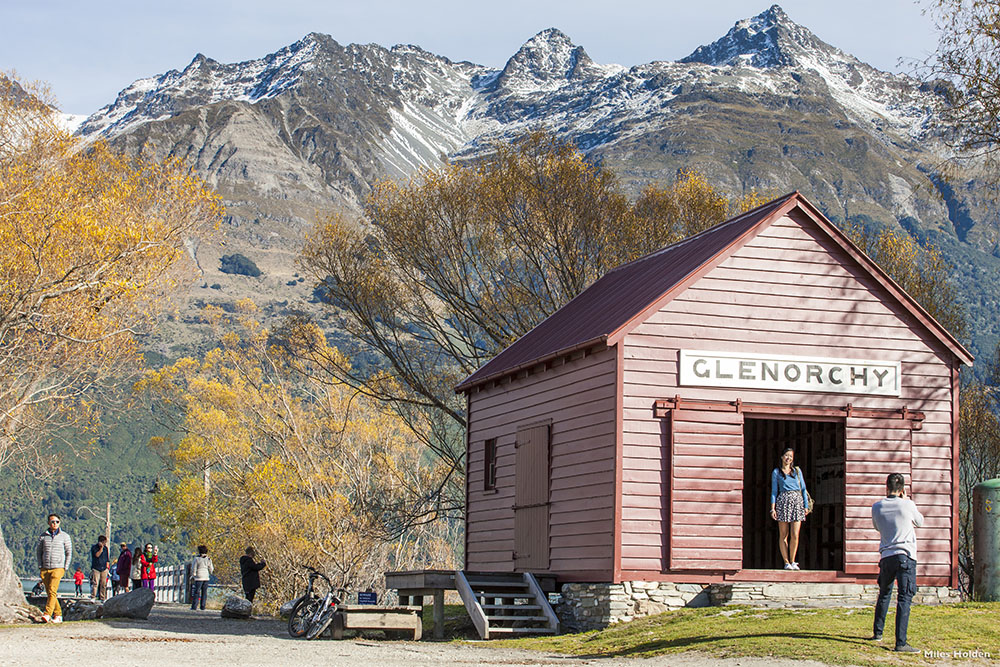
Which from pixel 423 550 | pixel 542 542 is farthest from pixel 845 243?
pixel 423 550

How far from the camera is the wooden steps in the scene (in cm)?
2061

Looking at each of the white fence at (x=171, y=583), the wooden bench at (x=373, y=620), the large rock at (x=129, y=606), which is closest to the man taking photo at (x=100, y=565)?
the large rock at (x=129, y=606)

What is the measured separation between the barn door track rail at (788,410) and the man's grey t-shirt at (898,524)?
5747mm

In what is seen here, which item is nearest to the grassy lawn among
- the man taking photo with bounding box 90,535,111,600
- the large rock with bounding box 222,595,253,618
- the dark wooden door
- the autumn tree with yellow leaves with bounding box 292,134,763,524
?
the dark wooden door

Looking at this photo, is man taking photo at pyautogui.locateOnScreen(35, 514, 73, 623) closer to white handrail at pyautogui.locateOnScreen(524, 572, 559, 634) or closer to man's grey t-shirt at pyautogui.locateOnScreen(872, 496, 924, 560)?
white handrail at pyautogui.locateOnScreen(524, 572, 559, 634)

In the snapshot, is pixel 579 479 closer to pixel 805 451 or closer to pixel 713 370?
pixel 713 370

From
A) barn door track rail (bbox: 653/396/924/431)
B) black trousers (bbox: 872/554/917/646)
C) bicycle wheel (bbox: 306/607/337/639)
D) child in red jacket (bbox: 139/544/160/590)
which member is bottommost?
child in red jacket (bbox: 139/544/160/590)

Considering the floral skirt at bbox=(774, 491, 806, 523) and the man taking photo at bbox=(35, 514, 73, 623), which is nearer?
the floral skirt at bbox=(774, 491, 806, 523)

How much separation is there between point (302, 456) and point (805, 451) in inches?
1033

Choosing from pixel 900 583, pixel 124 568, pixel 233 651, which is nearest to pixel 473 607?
pixel 233 651

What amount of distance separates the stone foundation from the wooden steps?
2.92 feet

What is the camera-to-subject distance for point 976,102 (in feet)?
73.6

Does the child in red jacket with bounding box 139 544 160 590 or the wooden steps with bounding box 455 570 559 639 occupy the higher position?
the wooden steps with bounding box 455 570 559 639

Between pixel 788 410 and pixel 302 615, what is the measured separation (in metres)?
9.22
